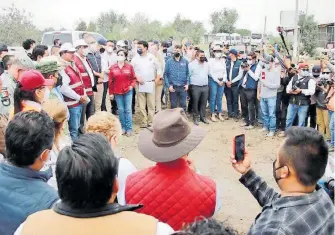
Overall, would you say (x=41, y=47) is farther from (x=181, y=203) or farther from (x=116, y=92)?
(x=181, y=203)

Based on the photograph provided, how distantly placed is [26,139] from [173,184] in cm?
82

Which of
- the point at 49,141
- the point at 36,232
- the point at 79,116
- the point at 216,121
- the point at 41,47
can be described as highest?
the point at 41,47

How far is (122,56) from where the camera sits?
26.2ft

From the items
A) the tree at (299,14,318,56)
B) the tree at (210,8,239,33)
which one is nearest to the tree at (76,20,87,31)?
the tree at (210,8,239,33)

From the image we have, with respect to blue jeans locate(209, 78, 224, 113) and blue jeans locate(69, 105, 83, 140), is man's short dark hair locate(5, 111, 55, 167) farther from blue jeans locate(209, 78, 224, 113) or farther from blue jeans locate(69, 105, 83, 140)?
blue jeans locate(209, 78, 224, 113)

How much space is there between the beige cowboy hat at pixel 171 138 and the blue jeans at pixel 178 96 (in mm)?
6562

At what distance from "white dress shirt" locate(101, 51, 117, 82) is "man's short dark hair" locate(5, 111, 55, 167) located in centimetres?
688

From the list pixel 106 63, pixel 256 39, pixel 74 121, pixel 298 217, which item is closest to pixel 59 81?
pixel 74 121

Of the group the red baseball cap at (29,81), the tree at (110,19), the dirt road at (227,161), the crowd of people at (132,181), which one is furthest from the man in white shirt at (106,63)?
the tree at (110,19)

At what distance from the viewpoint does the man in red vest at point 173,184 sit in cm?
221

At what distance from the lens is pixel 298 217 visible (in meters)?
1.79

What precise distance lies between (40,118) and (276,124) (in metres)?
7.06

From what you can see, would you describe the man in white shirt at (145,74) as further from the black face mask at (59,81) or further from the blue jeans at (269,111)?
the black face mask at (59,81)

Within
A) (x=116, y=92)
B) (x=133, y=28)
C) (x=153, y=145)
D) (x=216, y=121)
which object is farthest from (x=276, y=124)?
(x=133, y=28)
